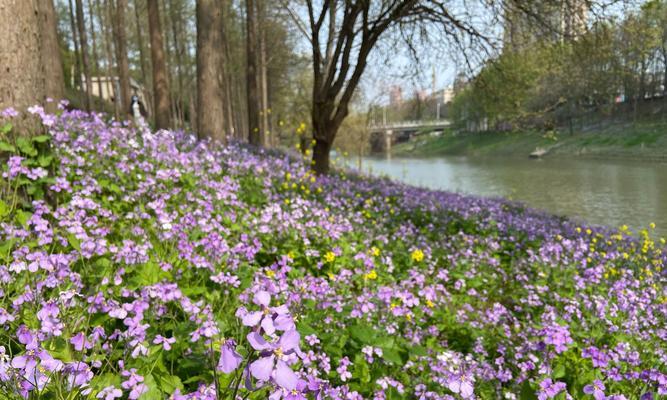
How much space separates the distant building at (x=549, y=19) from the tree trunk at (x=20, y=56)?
8.14 m

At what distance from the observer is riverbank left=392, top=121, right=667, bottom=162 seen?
3451 centimetres

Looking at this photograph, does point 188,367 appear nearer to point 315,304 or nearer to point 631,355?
point 315,304

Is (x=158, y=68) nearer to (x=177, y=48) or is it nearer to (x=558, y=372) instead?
(x=177, y=48)

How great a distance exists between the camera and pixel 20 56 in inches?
158

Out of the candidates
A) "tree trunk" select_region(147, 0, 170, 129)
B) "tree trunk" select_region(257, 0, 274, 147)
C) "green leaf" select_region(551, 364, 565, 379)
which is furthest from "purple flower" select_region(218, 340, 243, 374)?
"tree trunk" select_region(257, 0, 274, 147)

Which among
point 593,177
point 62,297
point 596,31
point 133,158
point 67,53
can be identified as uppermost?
point 67,53

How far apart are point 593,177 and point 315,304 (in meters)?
24.4

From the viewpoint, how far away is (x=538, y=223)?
8.61 m

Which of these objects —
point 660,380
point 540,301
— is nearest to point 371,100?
point 540,301

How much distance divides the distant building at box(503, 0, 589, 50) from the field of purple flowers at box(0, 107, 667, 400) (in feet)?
15.9

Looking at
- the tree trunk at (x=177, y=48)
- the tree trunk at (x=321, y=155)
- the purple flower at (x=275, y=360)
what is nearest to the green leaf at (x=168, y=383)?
the purple flower at (x=275, y=360)

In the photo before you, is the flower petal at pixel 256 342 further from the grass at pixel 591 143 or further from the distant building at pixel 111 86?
the grass at pixel 591 143

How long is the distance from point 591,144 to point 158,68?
3988 centimetres

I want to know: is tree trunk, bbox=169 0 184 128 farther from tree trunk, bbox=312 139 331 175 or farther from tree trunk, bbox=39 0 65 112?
tree trunk, bbox=39 0 65 112
